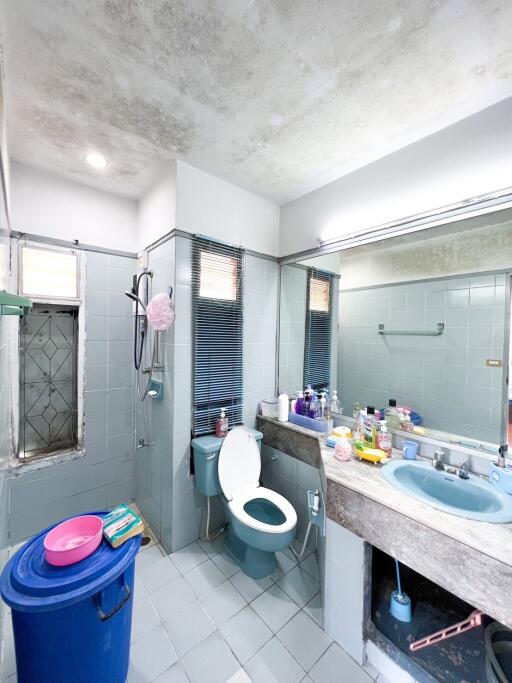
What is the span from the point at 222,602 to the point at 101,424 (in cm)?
156

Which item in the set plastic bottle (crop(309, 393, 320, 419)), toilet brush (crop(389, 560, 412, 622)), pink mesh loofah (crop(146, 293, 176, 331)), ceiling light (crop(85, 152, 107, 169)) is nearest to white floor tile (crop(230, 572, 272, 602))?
toilet brush (crop(389, 560, 412, 622))

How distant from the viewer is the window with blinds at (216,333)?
78.5 inches

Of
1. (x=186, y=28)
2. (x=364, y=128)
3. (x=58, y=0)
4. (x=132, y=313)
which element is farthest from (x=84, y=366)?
(x=364, y=128)

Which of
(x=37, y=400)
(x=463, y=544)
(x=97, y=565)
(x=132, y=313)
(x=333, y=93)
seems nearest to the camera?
(x=463, y=544)

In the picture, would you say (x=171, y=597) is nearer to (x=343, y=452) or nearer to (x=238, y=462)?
(x=238, y=462)

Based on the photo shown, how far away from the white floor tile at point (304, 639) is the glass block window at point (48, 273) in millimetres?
2602

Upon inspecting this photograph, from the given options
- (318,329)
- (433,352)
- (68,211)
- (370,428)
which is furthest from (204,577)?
(68,211)

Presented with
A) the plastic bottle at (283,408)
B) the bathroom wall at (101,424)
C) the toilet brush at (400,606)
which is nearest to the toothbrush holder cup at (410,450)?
the toilet brush at (400,606)

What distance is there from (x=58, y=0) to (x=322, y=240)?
1.73 meters

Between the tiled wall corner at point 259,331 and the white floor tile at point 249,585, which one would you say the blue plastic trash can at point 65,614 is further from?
the tiled wall corner at point 259,331

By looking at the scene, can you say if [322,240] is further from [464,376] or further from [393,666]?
[393,666]

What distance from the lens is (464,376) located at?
67.1 inches

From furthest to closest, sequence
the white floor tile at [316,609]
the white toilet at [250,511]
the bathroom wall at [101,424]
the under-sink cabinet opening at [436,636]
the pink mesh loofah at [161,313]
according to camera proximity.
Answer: the bathroom wall at [101,424] → the pink mesh loofah at [161,313] → the white toilet at [250,511] → the white floor tile at [316,609] → the under-sink cabinet opening at [436,636]

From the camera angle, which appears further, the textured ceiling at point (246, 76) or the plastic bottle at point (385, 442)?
the plastic bottle at point (385, 442)
